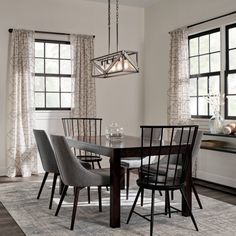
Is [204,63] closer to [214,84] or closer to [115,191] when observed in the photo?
[214,84]

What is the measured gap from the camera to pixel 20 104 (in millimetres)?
6395

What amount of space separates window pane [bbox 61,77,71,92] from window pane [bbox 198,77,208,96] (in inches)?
94.3

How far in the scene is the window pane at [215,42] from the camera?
19.0 ft

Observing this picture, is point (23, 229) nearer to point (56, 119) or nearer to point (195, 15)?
point (56, 119)

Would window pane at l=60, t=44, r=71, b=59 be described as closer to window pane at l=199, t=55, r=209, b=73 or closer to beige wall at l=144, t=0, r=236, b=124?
beige wall at l=144, t=0, r=236, b=124

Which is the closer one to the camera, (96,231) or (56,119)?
(96,231)

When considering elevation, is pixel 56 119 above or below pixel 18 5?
below

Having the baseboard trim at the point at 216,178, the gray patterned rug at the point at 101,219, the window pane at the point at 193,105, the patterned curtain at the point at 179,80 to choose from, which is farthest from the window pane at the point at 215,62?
the gray patterned rug at the point at 101,219

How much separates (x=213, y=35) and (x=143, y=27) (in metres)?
2.13

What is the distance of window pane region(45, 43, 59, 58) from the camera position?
6805 millimetres

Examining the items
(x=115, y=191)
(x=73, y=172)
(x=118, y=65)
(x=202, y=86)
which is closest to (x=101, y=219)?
(x=115, y=191)

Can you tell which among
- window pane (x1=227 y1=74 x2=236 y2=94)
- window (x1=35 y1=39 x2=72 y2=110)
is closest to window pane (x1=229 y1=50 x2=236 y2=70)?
window pane (x1=227 y1=74 x2=236 y2=94)

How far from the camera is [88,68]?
22.8ft

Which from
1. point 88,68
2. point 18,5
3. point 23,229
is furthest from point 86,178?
point 18,5
